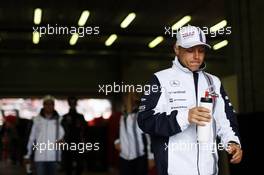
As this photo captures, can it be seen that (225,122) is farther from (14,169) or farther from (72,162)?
(14,169)

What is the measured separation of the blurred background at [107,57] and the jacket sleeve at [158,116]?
1097 mm

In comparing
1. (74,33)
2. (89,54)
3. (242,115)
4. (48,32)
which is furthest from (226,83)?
(89,54)

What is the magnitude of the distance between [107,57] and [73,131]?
10471mm

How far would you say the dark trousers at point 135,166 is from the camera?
15.3 feet

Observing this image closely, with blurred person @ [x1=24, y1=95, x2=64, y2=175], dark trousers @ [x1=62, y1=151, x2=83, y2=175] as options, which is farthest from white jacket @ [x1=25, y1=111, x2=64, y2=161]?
dark trousers @ [x1=62, y1=151, x2=83, y2=175]

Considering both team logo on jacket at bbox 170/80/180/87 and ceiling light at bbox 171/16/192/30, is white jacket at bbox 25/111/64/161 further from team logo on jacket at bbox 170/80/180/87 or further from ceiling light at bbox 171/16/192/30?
team logo on jacket at bbox 170/80/180/87

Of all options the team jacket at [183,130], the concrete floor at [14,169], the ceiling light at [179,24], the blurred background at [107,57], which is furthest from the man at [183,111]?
the concrete floor at [14,169]

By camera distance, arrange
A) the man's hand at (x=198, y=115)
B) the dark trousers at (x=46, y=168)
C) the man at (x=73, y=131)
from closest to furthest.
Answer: the man's hand at (x=198, y=115), the man at (x=73, y=131), the dark trousers at (x=46, y=168)

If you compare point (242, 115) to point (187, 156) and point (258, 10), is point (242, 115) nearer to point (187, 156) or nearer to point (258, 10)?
point (258, 10)

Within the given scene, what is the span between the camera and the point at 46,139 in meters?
3.92

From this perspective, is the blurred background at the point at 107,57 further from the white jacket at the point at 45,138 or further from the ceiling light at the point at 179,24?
the white jacket at the point at 45,138

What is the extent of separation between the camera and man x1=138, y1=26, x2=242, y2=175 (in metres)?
2.07

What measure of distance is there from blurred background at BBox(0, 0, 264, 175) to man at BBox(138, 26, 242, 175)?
1.06 metres

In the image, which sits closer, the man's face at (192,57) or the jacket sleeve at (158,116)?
the jacket sleeve at (158,116)
